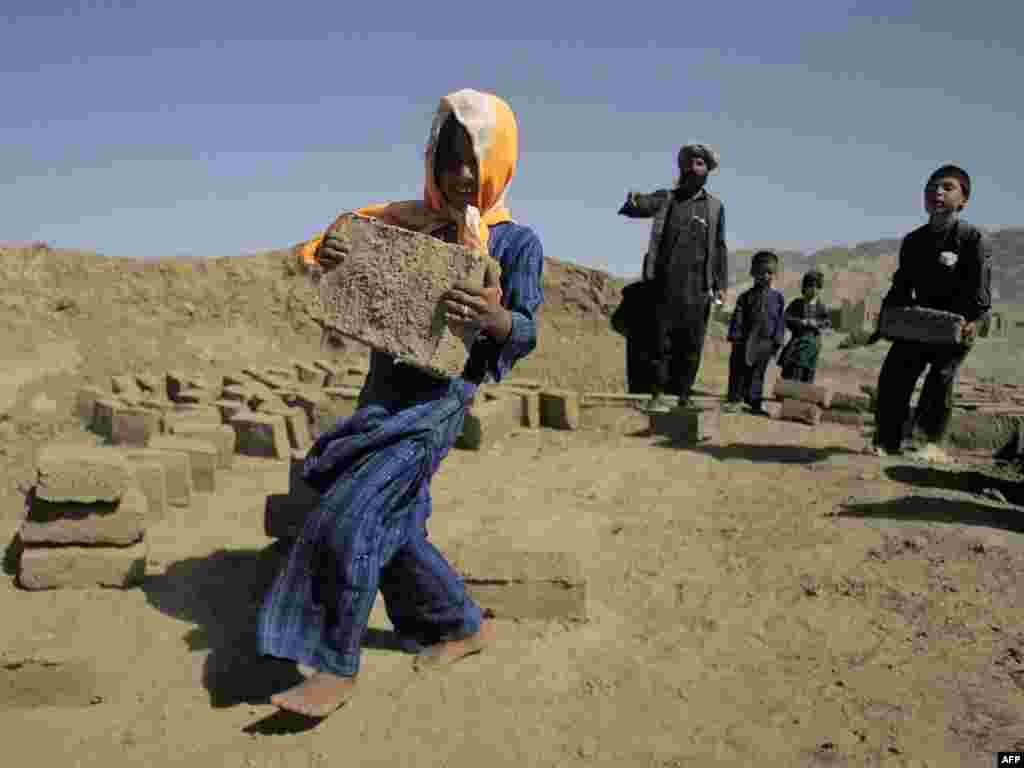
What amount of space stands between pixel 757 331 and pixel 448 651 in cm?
Answer: 652

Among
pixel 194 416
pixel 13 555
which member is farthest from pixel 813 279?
pixel 13 555

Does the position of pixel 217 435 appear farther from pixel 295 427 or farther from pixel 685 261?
pixel 685 261

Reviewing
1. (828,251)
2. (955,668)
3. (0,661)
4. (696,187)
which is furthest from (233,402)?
(828,251)

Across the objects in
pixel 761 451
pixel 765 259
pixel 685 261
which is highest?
pixel 765 259

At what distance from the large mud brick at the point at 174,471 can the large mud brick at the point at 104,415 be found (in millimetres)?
2460

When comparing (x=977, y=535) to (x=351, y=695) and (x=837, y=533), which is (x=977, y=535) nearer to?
(x=837, y=533)

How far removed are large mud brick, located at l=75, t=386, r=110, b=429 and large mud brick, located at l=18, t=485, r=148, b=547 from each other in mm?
4716

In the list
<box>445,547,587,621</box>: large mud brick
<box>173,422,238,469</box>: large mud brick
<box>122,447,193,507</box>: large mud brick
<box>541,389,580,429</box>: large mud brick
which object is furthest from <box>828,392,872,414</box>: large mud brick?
<box>122,447,193,507</box>: large mud brick

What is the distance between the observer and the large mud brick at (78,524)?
3539 mm

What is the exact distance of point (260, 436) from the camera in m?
6.38

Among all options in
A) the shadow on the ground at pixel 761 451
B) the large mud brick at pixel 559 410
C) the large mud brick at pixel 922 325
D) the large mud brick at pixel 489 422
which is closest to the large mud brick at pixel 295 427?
the large mud brick at pixel 489 422

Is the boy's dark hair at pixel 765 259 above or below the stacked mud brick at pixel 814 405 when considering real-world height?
above

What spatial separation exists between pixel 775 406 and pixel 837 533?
5.48 metres

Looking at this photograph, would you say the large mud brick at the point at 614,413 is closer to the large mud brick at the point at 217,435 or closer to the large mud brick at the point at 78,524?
the large mud brick at the point at 217,435
